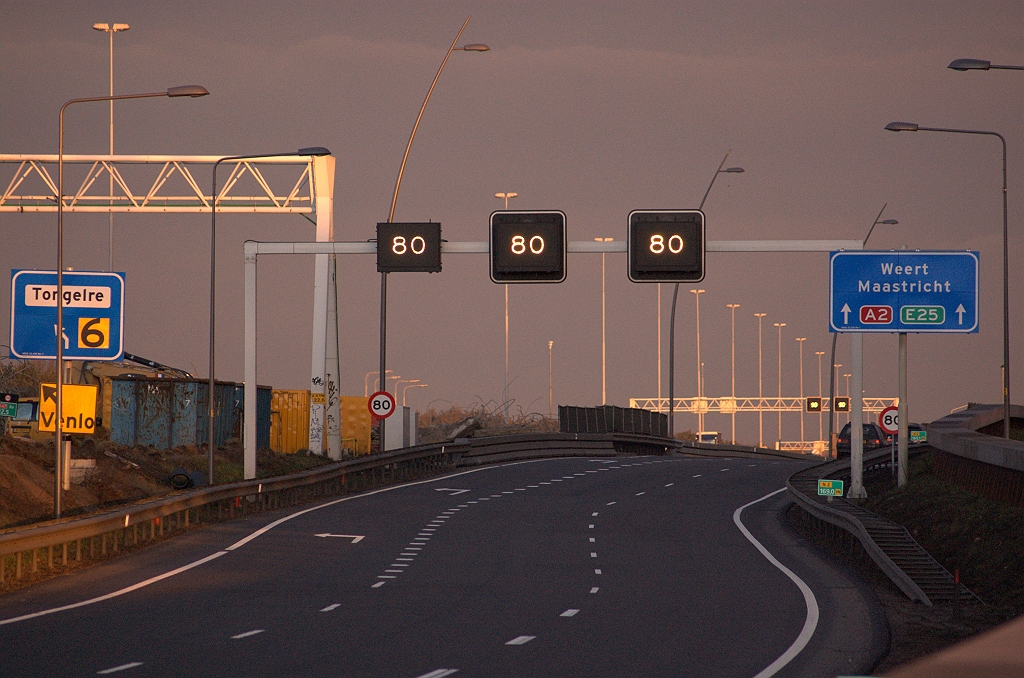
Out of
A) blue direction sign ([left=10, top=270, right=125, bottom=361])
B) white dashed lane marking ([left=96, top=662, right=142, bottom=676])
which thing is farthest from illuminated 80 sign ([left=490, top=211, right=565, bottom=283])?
white dashed lane marking ([left=96, top=662, right=142, bottom=676])

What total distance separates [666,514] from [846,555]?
7.52m

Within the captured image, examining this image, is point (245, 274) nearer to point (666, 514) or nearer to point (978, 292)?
point (666, 514)

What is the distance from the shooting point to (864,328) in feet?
99.9

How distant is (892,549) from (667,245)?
874 cm

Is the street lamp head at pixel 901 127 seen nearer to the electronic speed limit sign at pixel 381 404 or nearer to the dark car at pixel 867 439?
the electronic speed limit sign at pixel 381 404

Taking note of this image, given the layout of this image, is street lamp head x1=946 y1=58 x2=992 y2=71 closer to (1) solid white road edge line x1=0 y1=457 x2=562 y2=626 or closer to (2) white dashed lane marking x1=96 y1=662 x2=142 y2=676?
(1) solid white road edge line x1=0 y1=457 x2=562 y2=626

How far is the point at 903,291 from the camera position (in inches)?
1196

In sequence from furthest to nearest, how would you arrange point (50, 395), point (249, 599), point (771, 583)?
point (50, 395) < point (771, 583) < point (249, 599)

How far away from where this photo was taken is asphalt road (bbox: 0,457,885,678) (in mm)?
12695

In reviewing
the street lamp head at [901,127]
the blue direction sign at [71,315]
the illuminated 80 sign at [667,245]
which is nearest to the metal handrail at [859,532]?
the illuminated 80 sign at [667,245]

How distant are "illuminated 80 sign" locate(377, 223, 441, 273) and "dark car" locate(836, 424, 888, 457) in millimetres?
29225

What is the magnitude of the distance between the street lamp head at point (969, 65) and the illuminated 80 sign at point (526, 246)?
28.1 ft

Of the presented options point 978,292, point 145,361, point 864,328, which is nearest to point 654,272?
point 864,328

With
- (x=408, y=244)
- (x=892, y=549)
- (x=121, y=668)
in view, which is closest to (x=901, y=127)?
(x=408, y=244)
